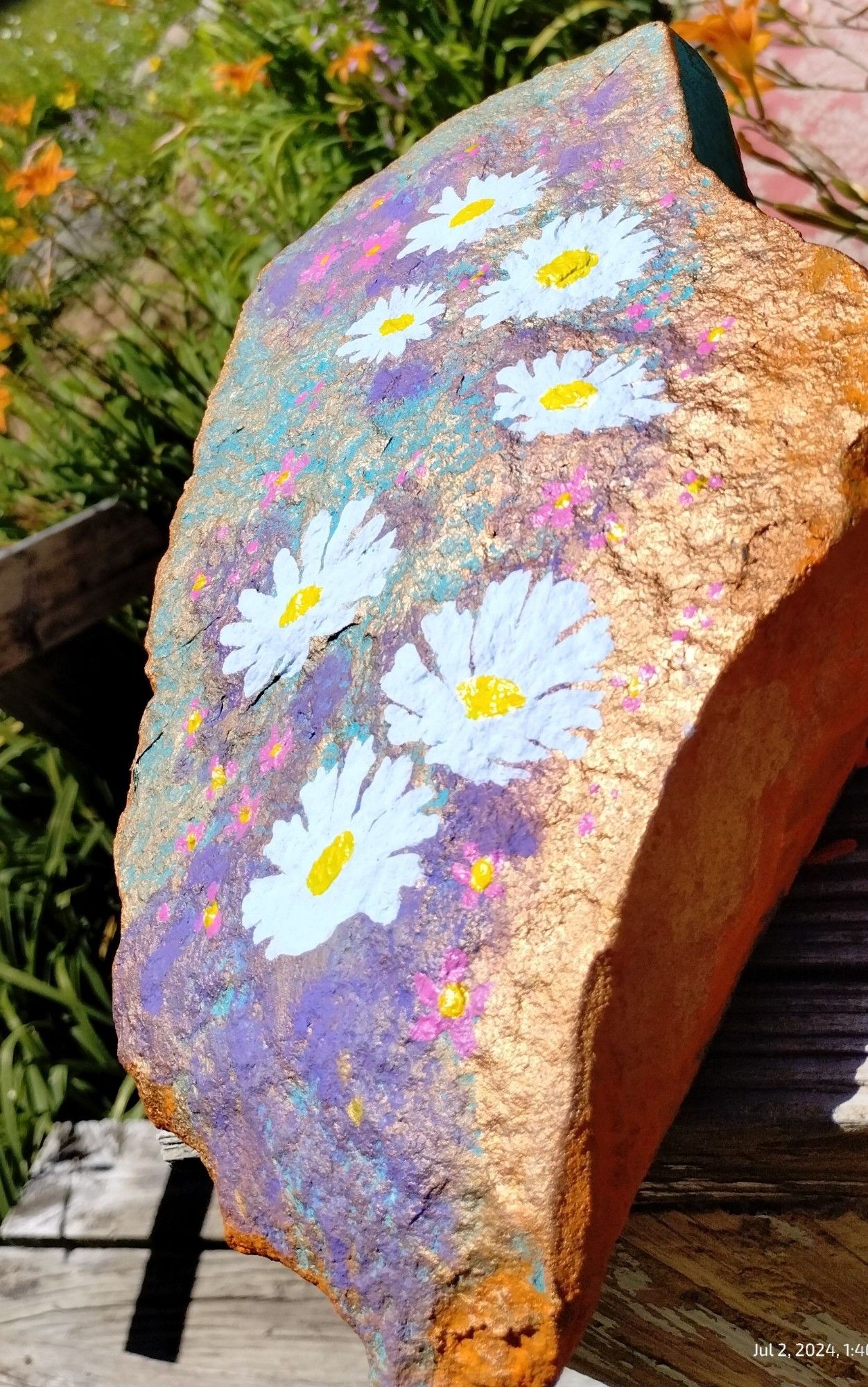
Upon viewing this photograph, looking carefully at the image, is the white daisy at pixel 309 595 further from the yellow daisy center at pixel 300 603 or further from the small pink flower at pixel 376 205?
the small pink flower at pixel 376 205

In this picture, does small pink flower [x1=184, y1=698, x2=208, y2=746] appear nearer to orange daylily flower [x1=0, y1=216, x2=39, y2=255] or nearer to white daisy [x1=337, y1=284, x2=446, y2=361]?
white daisy [x1=337, y1=284, x2=446, y2=361]

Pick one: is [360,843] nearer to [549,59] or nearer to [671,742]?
[671,742]

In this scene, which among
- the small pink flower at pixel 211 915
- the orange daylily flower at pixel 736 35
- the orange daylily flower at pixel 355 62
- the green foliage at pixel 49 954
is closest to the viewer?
the small pink flower at pixel 211 915

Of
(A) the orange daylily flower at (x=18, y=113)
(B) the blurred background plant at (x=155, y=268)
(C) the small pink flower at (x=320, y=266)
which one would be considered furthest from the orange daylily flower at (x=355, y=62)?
(C) the small pink flower at (x=320, y=266)

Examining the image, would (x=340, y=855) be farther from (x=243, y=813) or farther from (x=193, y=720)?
(x=193, y=720)

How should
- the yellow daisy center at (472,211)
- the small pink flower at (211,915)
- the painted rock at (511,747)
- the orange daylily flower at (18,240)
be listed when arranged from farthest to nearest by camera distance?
the orange daylily flower at (18,240), the yellow daisy center at (472,211), the small pink flower at (211,915), the painted rock at (511,747)

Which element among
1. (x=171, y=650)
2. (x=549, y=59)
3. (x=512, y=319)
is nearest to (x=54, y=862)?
(x=171, y=650)
